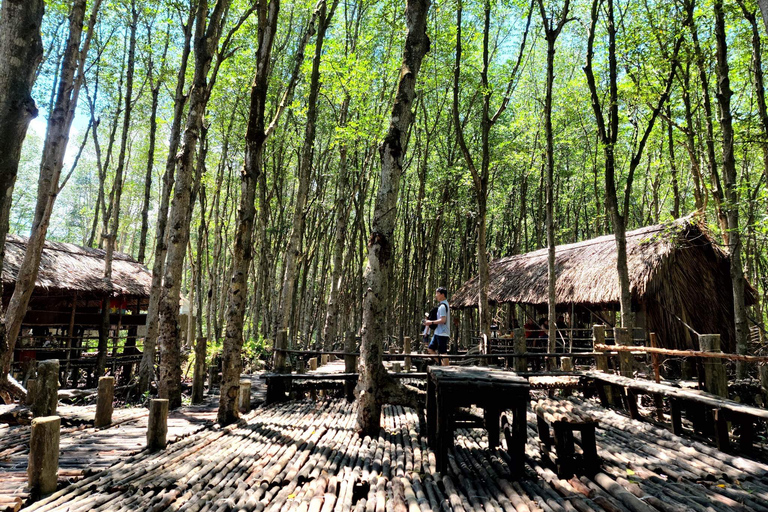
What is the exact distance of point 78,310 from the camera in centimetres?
1235

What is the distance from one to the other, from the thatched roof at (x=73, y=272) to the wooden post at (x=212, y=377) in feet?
11.5

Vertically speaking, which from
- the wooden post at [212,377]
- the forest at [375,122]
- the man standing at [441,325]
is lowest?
the wooden post at [212,377]

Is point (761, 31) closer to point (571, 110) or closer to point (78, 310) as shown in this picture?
point (571, 110)

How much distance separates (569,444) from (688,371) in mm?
6400

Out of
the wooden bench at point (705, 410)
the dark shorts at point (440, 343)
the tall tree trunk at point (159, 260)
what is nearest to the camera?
the wooden bench at point (705, 410)

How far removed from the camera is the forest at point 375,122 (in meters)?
5.70

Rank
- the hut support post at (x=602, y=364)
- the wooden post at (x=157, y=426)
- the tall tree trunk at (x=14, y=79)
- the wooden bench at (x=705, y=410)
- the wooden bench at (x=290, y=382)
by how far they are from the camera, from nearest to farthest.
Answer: the tall tree trunk at (x=14, y=79) < the wooden bench at (x=705, y=410) < the wooden post at (x=157, y=426) < the hut support post at (x=602, y=364) < the wooden bench at (x=290, y=382)

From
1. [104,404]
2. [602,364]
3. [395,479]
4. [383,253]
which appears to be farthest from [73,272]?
[602,364]

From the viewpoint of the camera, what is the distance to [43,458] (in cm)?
313

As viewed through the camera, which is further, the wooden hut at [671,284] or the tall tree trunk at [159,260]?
the wooden hut at [671,284]

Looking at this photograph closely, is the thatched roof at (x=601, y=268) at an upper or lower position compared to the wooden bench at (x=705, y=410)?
upper

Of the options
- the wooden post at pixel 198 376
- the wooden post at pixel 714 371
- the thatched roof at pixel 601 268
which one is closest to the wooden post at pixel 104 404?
the wooden post at pixel 198 376

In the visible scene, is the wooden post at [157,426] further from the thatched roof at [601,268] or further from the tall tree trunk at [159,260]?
the thatched roof at [601,268]

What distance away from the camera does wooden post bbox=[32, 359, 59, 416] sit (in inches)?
198
